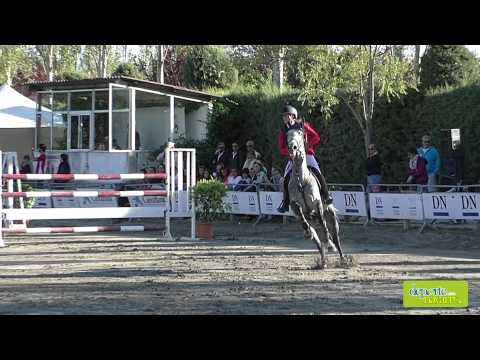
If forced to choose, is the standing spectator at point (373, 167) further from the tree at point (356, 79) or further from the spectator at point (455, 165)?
the tree at point (356, 79)

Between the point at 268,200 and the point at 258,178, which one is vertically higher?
the point at 258,178

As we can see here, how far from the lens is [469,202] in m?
18.5

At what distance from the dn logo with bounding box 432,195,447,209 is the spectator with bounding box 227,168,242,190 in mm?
6282

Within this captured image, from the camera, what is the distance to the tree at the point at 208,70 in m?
42.6

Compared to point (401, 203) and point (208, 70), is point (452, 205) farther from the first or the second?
point (208, 70)

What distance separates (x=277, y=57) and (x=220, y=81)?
3.01m

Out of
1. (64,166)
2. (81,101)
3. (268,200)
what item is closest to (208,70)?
(81,101)

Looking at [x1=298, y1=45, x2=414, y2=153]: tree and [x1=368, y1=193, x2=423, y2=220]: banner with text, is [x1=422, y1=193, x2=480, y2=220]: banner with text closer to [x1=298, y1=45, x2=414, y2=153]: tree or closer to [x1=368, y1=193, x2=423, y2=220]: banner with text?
[x1=368, y1=193, x2=423, y2=220]: banner with text

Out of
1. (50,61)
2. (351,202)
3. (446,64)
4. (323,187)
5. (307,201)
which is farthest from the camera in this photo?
(50,61)

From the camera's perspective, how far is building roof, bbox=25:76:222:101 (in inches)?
1194

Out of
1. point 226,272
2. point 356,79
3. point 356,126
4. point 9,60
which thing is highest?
point 9,60

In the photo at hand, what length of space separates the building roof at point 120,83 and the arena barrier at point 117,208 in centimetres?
1155

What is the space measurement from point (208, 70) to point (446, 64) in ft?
54.9
